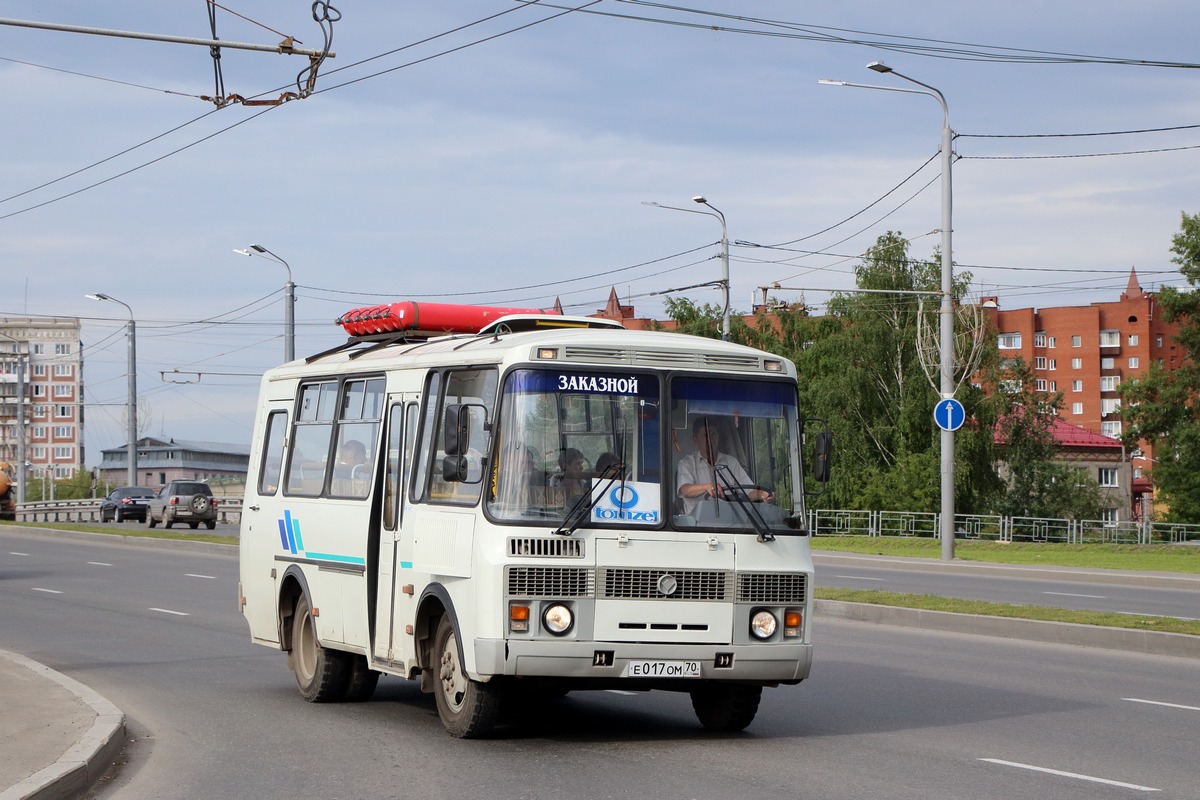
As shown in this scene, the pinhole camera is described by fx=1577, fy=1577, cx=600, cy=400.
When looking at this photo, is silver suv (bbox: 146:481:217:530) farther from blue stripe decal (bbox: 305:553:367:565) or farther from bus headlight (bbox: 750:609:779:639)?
bus headlight (bbox: 750:609:779:639)

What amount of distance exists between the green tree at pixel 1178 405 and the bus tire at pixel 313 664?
65.0 m

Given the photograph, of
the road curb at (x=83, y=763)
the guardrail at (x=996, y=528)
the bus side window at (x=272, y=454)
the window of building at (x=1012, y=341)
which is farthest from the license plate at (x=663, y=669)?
the window of building at (x=1012, y=341)

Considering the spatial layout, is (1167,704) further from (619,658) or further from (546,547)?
(546,547)

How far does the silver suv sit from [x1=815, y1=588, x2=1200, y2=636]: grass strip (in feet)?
121

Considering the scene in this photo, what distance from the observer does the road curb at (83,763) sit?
7805 mm

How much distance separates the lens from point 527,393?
9.73 metres

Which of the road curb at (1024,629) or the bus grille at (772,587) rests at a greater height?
the bus grille at (772,587)

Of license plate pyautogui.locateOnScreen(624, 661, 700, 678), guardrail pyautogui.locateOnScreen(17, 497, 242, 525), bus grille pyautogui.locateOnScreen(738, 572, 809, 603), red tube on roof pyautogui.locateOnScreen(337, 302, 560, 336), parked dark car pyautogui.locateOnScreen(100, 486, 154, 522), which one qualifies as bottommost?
guardrail pyautogui.locateOnScreen(17, 497, 242, 525)

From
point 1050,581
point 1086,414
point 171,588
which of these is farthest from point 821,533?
point 1086,414

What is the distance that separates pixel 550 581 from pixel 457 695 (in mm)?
1106

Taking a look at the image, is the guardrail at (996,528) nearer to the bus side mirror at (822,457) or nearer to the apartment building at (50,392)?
the bus side mirror at (822,457)


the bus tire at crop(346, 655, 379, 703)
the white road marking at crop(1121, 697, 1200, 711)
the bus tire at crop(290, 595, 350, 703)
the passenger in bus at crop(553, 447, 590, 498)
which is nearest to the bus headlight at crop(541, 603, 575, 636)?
the passenger in bus at crop(553, 447, 590, 498)

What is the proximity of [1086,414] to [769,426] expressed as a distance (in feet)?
443

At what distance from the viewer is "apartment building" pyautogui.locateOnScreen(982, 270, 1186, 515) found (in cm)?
13538
